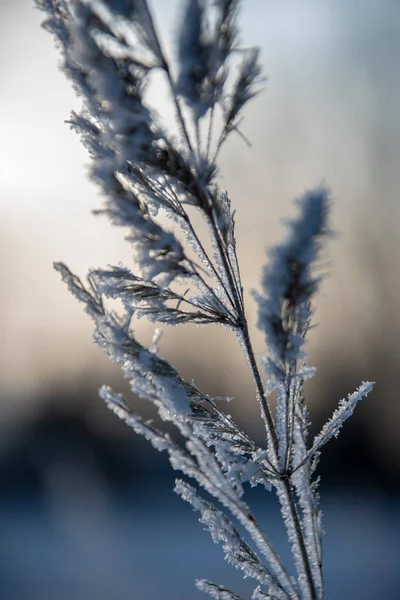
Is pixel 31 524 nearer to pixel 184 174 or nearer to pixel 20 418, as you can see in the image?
pixel 20 418

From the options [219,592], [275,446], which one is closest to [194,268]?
[275,446]

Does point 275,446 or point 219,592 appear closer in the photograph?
point 275,446

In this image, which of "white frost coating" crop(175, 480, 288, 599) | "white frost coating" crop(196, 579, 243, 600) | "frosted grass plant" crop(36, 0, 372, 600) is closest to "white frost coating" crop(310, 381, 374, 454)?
"frosted grass plant" crop(36, 0, 372, 600)

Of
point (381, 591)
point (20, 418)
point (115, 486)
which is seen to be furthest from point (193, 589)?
point (20, 418)

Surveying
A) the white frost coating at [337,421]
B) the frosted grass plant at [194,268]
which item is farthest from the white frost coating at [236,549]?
the white frost coating at [337,421]

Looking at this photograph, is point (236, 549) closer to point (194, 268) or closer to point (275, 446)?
point (275, 446)

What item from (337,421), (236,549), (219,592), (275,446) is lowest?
(219,592)

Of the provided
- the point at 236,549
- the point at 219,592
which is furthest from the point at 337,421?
the point at 219,592

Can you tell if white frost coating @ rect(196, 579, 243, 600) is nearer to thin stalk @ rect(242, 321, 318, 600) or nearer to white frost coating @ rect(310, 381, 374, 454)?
thin stalk @ rect(242, 321, 318, 600)

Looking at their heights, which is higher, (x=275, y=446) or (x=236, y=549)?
(x=275, y=446)
